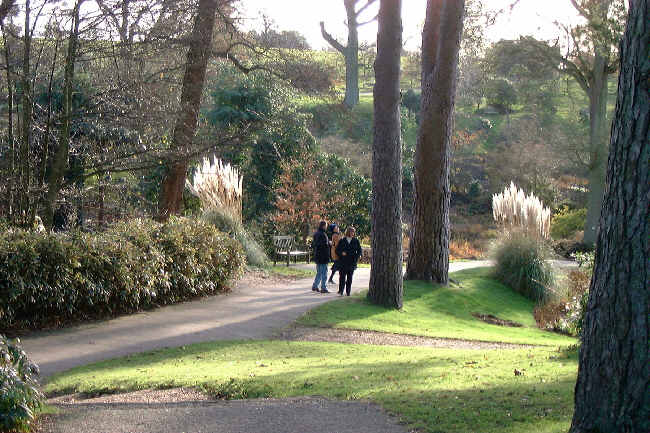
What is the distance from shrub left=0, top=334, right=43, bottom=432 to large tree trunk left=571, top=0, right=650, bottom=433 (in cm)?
403

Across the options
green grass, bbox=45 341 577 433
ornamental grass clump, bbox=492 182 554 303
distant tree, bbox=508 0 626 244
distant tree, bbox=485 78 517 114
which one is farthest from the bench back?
distant tree, bbox=485 78 517 114

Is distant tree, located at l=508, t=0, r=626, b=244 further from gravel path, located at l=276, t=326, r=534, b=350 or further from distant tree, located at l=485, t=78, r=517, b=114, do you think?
distant tree, located at l=485, t=78, r=517, b=114

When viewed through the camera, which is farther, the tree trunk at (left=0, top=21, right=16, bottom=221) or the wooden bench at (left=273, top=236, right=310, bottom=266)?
the wooden bench at (left=273, top=236, right=310, bottom=266)

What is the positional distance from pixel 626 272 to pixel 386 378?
12.0ft

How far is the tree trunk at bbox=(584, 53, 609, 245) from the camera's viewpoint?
3206cm

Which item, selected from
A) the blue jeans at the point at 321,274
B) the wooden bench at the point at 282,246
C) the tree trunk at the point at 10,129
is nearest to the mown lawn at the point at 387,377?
the blue jeans at the point at 321,274

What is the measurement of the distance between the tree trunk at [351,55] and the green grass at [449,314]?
3088 cm

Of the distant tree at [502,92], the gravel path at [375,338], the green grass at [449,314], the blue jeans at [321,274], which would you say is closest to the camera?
the gravel path at [375,338]

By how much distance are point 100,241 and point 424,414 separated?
803cm

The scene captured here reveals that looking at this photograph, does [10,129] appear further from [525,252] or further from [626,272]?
[525,252]

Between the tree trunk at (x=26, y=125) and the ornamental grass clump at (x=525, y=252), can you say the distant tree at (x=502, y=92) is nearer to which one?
the ornamental grass clump at (x=525, y=252)

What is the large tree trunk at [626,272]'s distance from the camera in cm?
411

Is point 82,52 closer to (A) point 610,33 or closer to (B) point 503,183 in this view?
(A) point 610,33

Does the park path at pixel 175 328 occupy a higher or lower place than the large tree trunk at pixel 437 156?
lower
